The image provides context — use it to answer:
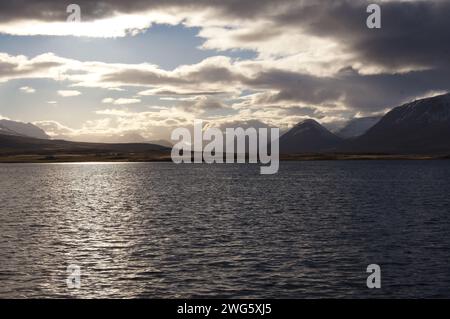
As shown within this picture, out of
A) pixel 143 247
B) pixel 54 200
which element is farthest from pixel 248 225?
pixel 54 200

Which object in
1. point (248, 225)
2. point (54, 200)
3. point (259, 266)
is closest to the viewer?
point (259, 266)

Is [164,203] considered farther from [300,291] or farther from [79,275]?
[300,291]

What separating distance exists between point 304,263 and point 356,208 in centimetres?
5315

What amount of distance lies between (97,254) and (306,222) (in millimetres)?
37019

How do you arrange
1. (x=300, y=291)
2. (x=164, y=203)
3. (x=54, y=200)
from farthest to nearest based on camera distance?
(x=54, y=200) < (x=164, y=203) < (x=300, y=291)
